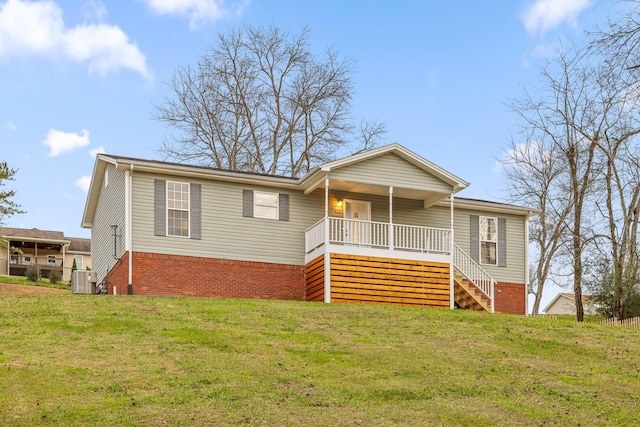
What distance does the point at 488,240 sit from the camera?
28.5 m

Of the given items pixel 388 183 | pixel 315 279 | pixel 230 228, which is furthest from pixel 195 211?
pixel 388 183

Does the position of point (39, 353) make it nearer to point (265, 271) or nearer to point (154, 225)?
point (154, 225)

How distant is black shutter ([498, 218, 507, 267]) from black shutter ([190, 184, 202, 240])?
10207 mm

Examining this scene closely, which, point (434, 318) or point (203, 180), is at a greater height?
point (203, 180)

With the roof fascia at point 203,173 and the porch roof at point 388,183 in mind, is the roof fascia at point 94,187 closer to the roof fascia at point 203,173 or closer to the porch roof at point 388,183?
the roof fascia at point 203,173

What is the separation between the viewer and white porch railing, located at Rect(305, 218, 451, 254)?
24812 millimetres

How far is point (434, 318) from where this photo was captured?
68.1 ft

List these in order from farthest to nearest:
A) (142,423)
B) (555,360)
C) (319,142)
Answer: (319,142), (555,360), (142,423)

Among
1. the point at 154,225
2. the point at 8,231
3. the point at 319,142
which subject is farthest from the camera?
the point at 8,231

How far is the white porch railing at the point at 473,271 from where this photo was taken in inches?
1064

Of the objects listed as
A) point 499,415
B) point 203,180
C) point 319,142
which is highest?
point 319,142

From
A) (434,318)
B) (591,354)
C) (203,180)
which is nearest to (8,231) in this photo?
(203,180)

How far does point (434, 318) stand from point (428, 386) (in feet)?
22.0

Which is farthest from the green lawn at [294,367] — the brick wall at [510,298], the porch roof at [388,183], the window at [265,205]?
the brick wall at [510,298]
